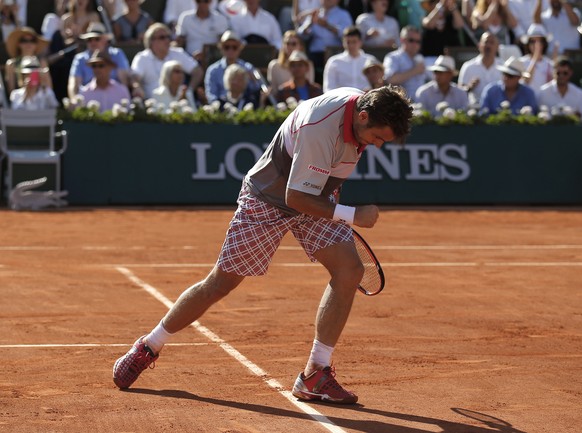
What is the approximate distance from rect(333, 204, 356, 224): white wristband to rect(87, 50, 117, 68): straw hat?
1081cm

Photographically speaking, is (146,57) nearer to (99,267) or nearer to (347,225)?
(99,267)

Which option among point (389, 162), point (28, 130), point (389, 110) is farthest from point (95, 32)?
point (389, 110)

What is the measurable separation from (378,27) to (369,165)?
3148 millimetres

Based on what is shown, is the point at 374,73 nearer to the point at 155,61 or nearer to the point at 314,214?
the point at 155,61

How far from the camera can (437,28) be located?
61.3ft

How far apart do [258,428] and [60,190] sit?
438 inches

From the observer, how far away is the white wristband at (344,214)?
17.6ft

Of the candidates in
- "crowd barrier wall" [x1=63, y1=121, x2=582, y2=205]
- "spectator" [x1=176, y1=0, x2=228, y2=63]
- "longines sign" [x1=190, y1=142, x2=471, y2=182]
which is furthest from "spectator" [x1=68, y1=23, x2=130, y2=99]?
"longines sign" [x1=190, y1=142, x2=471, y2=182]

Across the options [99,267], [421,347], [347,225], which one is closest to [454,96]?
[99,267]

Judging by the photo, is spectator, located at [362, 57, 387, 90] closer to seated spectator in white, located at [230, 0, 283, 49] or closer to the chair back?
seated spectator in white, located at [230, 0, 283, 49]

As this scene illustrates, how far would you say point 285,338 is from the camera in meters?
7.34

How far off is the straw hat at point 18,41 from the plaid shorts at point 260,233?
36.9 ft

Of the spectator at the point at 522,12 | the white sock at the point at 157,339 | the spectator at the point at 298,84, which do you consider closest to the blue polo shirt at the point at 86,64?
the spectator at the point at 298,84

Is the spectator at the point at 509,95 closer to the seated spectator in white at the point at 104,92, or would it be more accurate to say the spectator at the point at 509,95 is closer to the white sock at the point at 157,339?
the seated spectator in white at the point at 104,92
